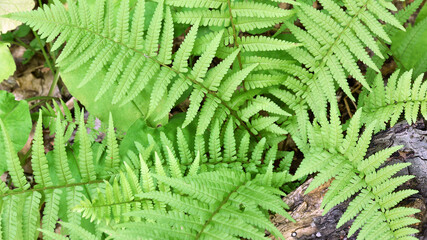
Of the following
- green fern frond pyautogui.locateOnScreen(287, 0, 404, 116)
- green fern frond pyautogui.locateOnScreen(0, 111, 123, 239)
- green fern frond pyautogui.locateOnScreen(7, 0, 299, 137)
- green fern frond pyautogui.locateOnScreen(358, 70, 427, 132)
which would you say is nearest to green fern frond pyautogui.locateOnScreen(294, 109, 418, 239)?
green fern frond pyautogui.locateOnScreen(358, 70, 427, 132)

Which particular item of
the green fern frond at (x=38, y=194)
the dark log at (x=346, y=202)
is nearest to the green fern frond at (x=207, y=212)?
the dark log at (x=346, y=202)

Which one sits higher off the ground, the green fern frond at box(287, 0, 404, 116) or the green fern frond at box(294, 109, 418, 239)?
the green fern frond at box(287, 0, 404, 116)

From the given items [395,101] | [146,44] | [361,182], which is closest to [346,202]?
[361,182]

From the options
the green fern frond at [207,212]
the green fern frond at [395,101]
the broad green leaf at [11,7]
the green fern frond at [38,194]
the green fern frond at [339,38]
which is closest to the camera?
the green fern frond at [207,212]

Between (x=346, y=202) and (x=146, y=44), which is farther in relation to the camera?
(x=146, y=44)

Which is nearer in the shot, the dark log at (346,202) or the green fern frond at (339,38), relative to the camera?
the dark log at (346,202)

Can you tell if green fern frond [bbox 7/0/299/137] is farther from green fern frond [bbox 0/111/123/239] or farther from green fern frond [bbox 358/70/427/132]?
green fern frond [bbox 358/70/427/132]

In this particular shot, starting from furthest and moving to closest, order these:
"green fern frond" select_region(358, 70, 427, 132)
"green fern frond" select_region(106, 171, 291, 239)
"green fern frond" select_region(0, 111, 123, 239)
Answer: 1. "green fern frond" select_region(358, 70, 427, 132)
2. "green fern frond" select_region(0, 111, 123, 239)
3. "green fern frond" select_region(106, 171, 291, 239)

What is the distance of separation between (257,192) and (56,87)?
2.67 m

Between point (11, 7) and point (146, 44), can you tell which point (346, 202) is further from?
point (11, 7)

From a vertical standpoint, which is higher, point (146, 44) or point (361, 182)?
point (146, 44)

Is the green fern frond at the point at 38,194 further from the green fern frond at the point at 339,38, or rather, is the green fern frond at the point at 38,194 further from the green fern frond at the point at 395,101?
the green fern frond at the point at 395,101

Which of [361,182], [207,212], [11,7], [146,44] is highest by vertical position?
[11,7]

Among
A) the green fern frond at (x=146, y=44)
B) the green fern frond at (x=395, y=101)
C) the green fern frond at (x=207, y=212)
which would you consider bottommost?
the green fern frond at (x=207, y=212)
